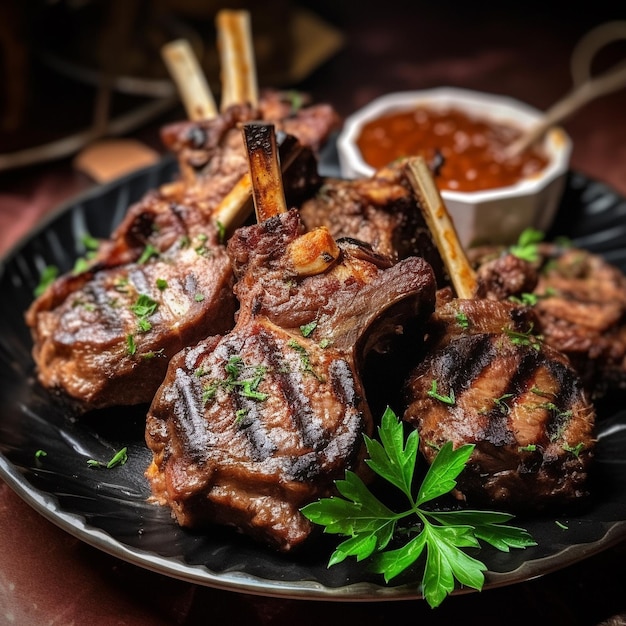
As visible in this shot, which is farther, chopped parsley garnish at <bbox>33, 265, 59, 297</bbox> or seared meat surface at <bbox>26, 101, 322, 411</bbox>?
chopped parsley garnish at <bbox>33, 265, 59, 297</bbox>

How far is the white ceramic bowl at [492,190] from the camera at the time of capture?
3516 mm

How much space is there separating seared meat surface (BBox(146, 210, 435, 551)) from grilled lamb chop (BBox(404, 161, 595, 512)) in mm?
149

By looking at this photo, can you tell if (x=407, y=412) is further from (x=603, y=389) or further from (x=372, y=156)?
(x=372, y=156)

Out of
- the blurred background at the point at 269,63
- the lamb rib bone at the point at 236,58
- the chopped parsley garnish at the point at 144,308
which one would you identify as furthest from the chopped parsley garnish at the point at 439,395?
the blurred background at the point at 269,63

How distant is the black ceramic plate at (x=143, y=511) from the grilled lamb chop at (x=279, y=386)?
0.08 m

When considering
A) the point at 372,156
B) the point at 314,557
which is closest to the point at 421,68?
the point at 372,156

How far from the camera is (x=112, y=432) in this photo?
2553 mm

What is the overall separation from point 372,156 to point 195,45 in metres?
1.84

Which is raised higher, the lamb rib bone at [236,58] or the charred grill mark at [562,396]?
the lamb rib bone at [236,58]

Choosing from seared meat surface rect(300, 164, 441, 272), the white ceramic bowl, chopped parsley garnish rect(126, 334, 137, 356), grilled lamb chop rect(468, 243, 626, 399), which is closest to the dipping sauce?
the white ceramic bowl

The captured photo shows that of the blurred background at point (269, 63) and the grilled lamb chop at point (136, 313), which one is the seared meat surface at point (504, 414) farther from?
the blurred background at point (269, 63)

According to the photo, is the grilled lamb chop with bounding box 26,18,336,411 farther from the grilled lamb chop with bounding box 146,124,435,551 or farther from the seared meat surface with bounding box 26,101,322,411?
the grilled lamb chop with bounding box 146,124,435,551

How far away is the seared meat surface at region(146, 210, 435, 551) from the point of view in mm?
1972

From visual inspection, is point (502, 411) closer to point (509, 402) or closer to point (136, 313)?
point (509, 402)
